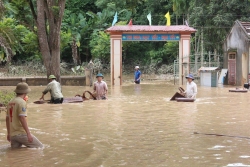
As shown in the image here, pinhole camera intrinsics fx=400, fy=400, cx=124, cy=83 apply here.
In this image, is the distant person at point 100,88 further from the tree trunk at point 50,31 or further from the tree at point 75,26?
the tree at point 75,26

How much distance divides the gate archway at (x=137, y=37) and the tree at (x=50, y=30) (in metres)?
7.75

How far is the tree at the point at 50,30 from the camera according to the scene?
1859cm

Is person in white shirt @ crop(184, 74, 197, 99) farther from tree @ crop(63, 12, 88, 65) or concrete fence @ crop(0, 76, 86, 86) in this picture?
tree @ crop(63, 12, 88, 65)

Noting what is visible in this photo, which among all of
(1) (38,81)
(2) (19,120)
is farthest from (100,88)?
(1) (38,81)

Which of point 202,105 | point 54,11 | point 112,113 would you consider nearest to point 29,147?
point 112,113

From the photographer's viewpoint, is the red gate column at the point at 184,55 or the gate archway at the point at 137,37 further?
the red gate column at the point at 184,55

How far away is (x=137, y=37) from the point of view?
88.6 ft

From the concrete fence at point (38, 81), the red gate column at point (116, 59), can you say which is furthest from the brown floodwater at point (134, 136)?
the concrete fence at point (38, 81)

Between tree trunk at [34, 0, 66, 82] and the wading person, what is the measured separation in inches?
477

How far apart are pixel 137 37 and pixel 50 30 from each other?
30.3 feet

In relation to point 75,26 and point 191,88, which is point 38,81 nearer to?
point 191,88

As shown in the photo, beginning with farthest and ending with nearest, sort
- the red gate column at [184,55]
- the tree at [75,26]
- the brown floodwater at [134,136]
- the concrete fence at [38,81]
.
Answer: the tree at [75,26] → the red gate column at [184,55] → the concrete fence at [38,81] → the brown floodwater at [134,136]

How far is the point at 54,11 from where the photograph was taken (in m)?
18.3

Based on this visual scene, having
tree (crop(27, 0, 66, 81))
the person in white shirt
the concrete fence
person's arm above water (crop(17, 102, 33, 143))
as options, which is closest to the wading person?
person's arm above water (crop(17, 102, 33, 143))
